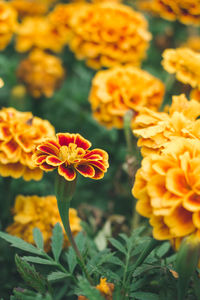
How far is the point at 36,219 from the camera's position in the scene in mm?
1074

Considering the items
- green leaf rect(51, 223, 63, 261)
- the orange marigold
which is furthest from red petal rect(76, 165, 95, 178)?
the orange marigold

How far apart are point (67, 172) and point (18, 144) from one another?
0.31 metres

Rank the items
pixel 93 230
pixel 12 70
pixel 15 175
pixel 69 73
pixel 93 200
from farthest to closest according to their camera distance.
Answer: pixel 69 73
pixel 12 70
pixel 93 200
pixel 93 230
pixel 15 175

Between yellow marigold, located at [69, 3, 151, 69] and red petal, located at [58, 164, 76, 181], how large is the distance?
34.3 inches

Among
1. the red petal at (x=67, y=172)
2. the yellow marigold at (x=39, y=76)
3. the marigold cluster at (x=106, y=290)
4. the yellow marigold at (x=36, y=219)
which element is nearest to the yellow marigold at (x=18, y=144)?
the yellow marigold at (x=36, y=219)

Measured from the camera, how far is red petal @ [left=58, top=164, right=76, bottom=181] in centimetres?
72

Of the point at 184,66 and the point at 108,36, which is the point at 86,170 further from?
the point at 108,36

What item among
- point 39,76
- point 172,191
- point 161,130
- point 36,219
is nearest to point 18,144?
point 36,219

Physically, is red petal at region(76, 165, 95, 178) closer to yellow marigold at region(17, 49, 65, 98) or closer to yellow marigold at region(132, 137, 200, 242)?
yellow marigold at region(132, 137, 200, 242)

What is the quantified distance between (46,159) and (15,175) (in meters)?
0.31

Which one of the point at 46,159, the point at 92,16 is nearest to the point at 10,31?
the point at 92,16

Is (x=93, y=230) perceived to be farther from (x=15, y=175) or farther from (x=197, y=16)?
(x=197, y=16)

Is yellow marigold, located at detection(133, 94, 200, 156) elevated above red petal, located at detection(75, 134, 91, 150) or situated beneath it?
elevated above

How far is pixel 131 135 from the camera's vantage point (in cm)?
117
